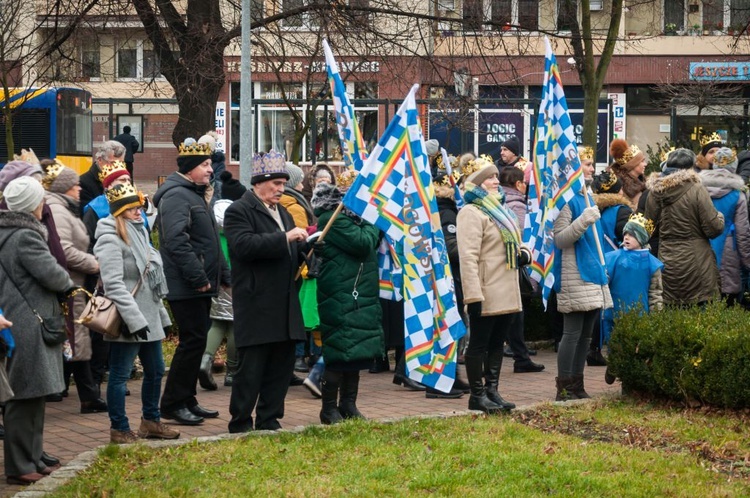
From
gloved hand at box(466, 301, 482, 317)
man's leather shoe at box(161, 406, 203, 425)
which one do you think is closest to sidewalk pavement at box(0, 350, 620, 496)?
man's leather shoe at box(161, 406, 203, 425)

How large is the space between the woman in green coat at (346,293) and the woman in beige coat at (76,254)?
7.06ft

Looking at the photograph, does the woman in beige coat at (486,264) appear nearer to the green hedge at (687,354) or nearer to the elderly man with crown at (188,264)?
the green hedge at (687,354)

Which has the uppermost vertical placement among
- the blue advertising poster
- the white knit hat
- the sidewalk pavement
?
the blue advertising poster

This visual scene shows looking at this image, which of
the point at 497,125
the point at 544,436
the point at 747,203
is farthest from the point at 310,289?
the point at 497,125

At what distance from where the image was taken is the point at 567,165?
387 inches

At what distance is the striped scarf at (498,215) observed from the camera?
9.00 metres

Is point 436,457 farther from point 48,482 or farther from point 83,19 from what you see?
point 83,19

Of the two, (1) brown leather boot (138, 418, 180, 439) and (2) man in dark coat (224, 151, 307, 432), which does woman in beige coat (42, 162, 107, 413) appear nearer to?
(1) brown leather boot (138, 418, 180, 439)

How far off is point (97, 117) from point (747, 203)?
21.1m

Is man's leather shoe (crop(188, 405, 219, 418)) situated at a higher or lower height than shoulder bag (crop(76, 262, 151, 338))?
lower

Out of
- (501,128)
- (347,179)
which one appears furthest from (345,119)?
(501,128)

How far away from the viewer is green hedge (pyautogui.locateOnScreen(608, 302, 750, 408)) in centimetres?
869

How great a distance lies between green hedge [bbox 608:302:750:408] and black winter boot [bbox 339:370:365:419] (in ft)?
7.31

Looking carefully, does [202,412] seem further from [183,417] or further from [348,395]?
[348,395]
